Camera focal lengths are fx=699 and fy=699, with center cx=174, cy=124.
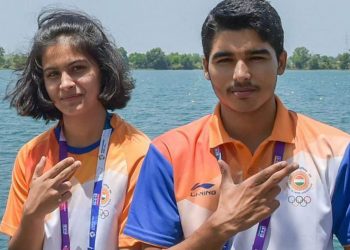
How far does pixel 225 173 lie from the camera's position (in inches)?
108

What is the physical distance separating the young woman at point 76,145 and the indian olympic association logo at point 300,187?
2.72 feet

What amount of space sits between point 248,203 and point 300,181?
0.35m

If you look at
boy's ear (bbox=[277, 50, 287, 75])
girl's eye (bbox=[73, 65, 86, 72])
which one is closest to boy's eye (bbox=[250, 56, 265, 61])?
boy's ear (bbox=[277, 50, 287, 75])

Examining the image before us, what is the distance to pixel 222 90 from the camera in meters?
2.86

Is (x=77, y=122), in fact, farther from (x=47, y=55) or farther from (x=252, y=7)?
(x=252, y=7)

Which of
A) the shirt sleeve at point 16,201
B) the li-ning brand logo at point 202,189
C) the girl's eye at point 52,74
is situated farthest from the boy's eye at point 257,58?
the shirt sleeve at point 16,201

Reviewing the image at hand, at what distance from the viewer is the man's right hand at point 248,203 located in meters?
2.64

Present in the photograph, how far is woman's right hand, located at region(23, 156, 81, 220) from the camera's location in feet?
10.5

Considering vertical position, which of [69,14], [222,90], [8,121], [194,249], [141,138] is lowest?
[8,121]

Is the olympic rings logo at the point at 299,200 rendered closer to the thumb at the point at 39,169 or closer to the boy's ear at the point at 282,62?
the boy's ear at the point at 282,62

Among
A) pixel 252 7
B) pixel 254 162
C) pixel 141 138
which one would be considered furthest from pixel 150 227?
pixel 252 7

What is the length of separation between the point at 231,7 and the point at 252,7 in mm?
87

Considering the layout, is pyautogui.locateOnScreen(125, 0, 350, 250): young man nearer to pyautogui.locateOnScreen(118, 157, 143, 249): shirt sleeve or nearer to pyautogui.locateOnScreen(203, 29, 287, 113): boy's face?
pyautogui.locateOnScreen(203, 29, 287, 113): boy's face

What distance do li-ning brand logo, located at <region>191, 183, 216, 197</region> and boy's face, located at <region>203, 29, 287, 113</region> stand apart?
347mm
